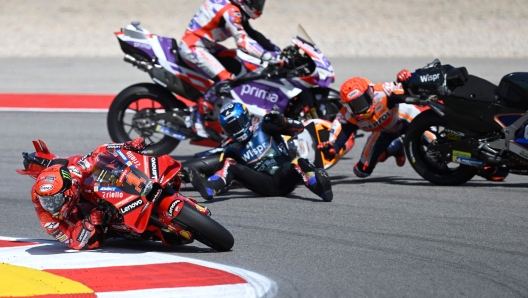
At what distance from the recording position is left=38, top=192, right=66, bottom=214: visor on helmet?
5867 mm

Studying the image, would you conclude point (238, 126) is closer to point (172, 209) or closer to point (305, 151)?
point (305, 151)

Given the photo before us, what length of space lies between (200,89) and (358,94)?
2.34m

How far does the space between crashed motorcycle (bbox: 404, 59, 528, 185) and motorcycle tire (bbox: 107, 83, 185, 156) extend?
2966 mm

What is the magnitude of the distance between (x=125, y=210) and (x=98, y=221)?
0.35m

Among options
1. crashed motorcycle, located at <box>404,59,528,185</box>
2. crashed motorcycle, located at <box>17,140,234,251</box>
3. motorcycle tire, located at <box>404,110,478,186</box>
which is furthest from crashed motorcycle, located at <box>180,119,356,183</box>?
crashed motorcycle, located at <box>17,140,234,251</box>

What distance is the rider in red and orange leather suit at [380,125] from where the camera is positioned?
8.86 m

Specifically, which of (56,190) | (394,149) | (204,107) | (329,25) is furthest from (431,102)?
(329,25)

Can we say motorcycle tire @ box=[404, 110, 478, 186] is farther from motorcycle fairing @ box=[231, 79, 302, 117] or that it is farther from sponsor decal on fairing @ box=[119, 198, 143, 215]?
sponsor decal on fairing @ box=[119, 198, 143, 215]

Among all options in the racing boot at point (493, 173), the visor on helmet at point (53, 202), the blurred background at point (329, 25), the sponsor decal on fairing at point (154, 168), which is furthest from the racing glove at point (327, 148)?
the blurred background at point (329, 25)

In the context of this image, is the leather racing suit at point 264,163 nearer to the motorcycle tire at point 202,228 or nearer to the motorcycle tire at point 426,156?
the motorcycle tire at point 426,156

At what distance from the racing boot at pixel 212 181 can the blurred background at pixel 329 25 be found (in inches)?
447

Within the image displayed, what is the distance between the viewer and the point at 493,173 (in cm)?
870

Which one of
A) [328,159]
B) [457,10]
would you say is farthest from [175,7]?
[328,159]

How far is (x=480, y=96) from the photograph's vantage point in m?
8.30
